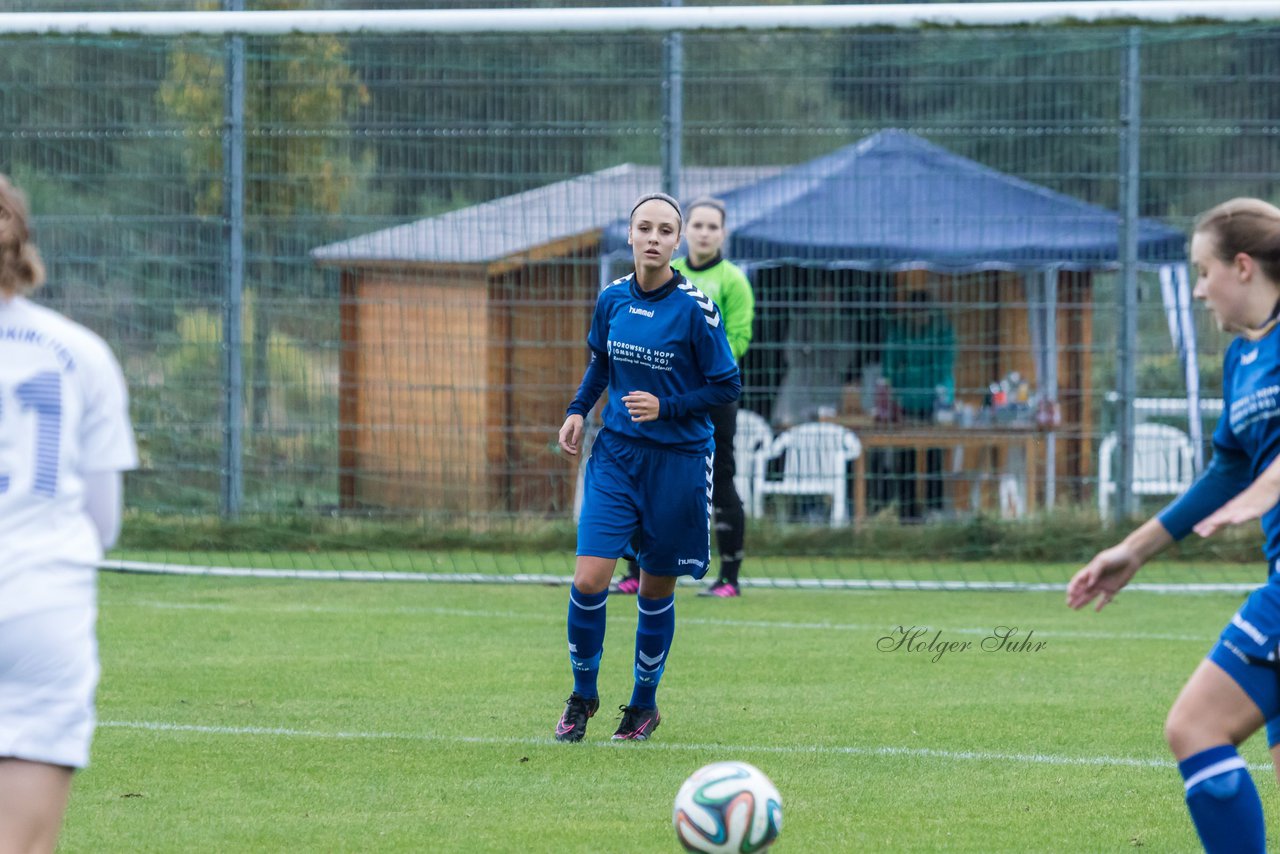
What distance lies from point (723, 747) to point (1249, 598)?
2.61 meters

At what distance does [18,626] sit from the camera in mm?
3096

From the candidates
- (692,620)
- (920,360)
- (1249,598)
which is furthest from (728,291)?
(1249,598)

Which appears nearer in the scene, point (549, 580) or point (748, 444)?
point (549, 580)

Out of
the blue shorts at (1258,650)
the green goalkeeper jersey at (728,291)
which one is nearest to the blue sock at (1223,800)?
the blue shorts at (1258,650)

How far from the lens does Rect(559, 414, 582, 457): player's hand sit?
643 cm

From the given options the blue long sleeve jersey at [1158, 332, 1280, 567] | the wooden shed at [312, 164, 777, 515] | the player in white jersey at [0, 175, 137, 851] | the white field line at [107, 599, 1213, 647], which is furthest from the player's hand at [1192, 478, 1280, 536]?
the wooden shed at [312, 164, 777, 515]

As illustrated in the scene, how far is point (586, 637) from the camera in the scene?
20.6 feet

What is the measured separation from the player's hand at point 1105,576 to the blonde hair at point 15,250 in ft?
7.47

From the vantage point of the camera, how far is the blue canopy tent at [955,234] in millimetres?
12078

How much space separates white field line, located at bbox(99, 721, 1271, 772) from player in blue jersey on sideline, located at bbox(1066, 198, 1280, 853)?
6.77ft

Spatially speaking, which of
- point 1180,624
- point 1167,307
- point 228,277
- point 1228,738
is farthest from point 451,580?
point 1228,738

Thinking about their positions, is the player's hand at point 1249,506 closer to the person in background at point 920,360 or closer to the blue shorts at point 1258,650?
the blue shorts at point 1258,650

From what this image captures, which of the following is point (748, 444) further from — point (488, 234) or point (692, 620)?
point (692, 620)

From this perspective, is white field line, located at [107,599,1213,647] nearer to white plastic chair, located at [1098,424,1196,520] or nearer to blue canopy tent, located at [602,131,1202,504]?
white plastic chair, located at [1098,424,1196,520]
